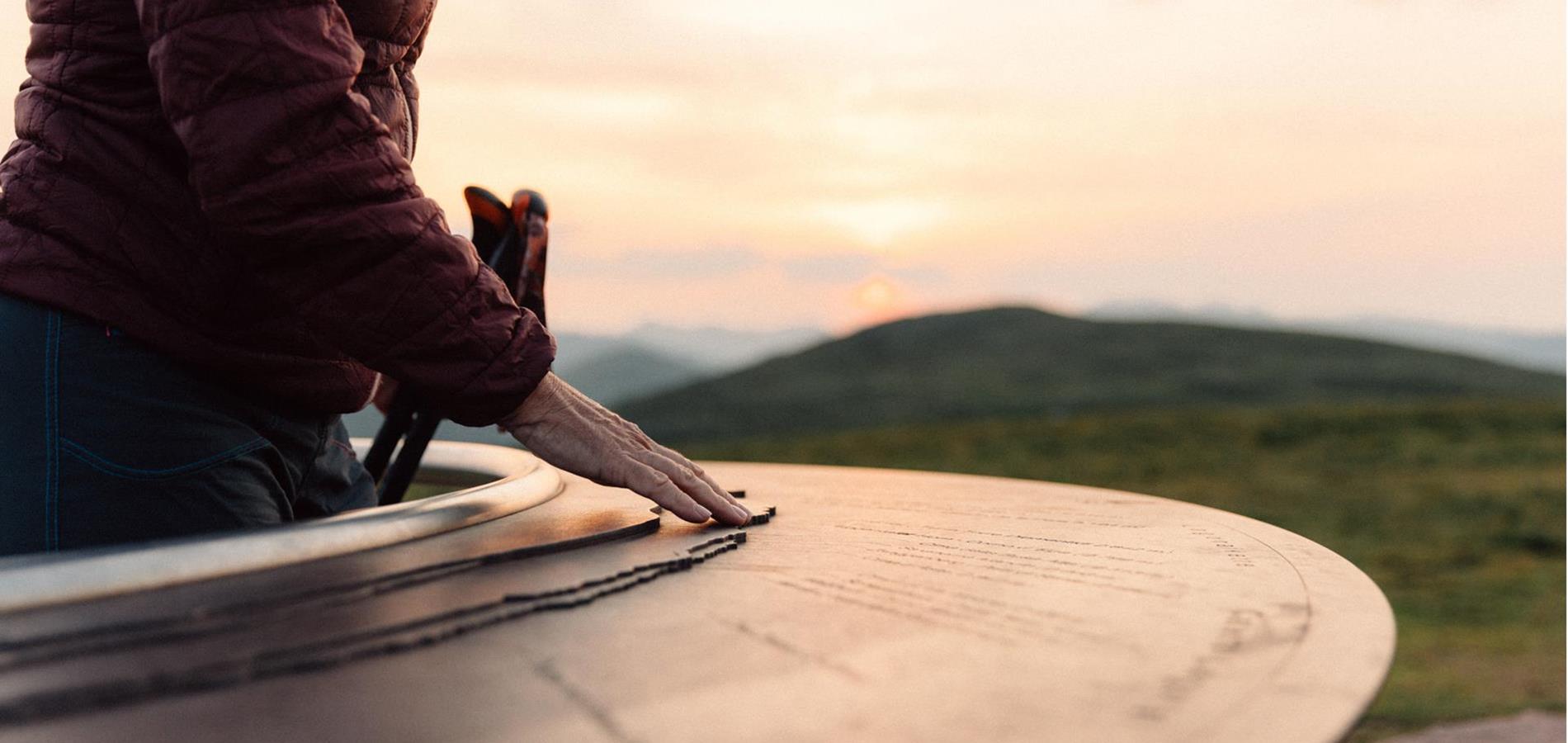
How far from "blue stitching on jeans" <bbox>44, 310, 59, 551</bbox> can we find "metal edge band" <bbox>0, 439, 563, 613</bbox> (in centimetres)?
38

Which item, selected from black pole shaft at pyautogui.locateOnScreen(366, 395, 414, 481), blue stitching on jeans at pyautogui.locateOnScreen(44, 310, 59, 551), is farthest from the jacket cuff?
black pole shaft at pyautogui.locateOnScreen(366, 395, 414, 481)

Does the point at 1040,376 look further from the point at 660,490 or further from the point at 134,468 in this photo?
the point at 134,468

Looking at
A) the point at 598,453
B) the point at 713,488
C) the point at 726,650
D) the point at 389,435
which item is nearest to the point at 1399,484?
the point at 389,435

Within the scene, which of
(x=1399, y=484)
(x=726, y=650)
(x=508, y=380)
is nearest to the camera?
(x=726, y=650)

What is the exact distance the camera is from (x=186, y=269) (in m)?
1.25

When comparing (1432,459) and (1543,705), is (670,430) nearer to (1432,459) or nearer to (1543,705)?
(1432,459)

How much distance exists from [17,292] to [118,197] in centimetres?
14

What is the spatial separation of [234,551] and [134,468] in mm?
411

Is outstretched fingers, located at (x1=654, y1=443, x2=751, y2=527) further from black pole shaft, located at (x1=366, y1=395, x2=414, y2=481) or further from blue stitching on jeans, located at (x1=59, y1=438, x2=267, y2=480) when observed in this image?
black pole shaft, located at (x1=366, y1=395, x2=414, y2=481)

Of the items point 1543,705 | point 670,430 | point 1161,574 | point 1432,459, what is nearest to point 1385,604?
point 1161,574

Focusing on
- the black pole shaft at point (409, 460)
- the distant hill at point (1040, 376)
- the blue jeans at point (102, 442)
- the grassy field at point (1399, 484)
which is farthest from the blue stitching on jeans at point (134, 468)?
the distant hill at point (1040, 376)

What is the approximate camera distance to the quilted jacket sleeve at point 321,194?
104cm

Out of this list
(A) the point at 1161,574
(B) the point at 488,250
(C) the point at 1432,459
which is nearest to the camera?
(A) the point at 1161,574

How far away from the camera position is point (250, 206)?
105 cm
